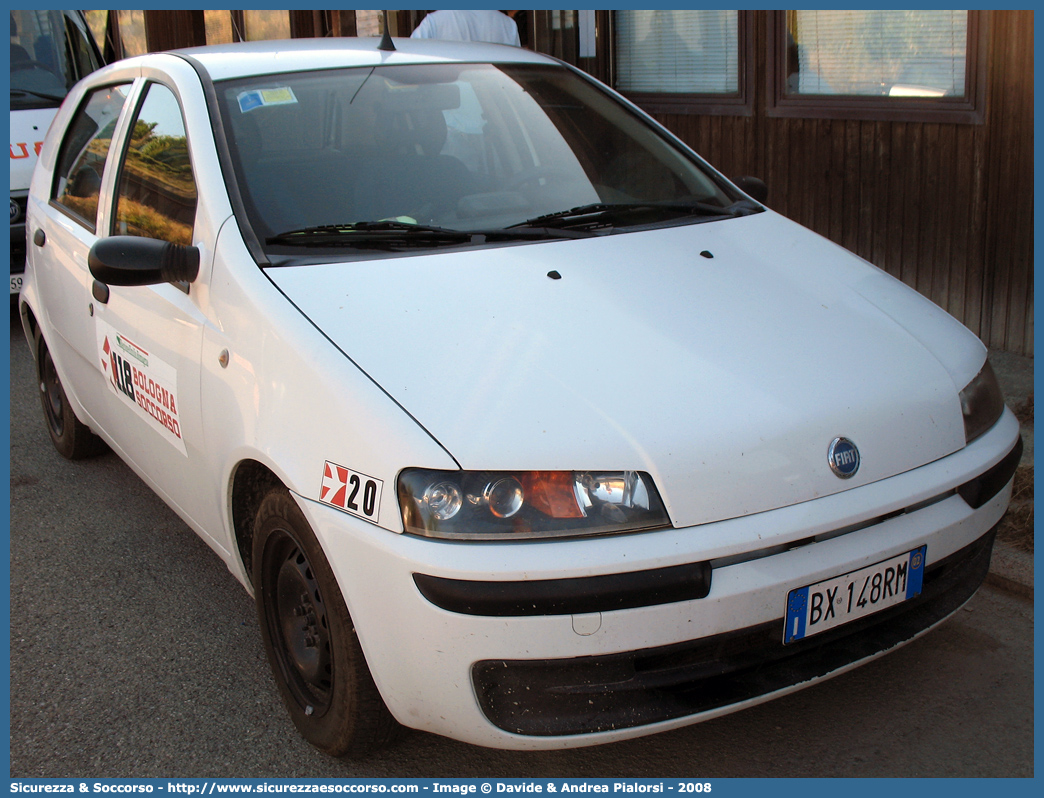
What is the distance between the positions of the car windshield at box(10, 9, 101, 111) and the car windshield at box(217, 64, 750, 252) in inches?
204

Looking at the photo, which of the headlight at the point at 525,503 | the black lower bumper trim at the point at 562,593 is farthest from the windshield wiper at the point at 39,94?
the black lower bumper trim at the point at 562,593

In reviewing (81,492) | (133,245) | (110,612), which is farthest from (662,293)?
(81,492)

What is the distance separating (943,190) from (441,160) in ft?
11.1

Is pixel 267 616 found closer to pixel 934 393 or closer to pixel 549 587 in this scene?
pixel 549 587

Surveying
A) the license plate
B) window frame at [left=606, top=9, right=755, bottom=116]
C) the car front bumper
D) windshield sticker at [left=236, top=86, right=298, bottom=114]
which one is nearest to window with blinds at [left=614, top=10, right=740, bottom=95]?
window frame at [left=606, top=9, right=755, bottom=116]

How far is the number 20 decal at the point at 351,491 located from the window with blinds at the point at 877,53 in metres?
4.37

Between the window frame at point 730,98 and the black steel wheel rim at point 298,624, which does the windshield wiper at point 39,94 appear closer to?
the window frame at point 730,98

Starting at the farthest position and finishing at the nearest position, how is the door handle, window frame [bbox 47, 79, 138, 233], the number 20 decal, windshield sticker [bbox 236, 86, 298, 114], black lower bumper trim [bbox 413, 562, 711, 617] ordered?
window frame [bbox 47, 79, 138, 233] → the door handle → windshield sticker [bbox 236, 86, 298, 114] → the number 20 decal → black lower bumper trim [bbox 413, 562, 711, 617]

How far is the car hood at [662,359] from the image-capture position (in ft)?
6.94

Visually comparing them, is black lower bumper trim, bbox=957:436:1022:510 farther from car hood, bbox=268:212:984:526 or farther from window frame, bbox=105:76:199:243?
window frame, bbox=105:76:199:243

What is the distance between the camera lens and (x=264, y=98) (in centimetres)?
312

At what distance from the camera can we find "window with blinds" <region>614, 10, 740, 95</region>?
681 centimetres

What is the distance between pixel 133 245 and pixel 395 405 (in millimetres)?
1022

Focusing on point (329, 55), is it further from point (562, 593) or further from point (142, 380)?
point (562, 593)
